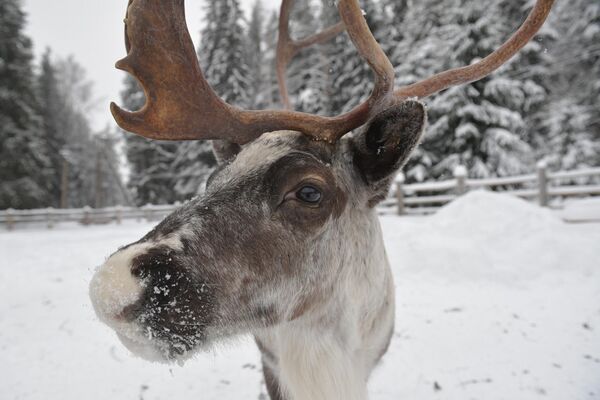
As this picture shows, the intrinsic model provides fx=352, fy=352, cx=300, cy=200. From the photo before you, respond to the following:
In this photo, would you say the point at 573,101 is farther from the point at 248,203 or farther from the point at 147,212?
the point at 147,212

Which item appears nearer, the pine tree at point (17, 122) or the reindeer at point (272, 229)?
the reindeer at point (272, 229)

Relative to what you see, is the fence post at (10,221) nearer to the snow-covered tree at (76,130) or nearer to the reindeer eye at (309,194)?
the snow-covered tree at (76,130)

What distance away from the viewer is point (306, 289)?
5.68ft

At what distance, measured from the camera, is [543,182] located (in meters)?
9.52

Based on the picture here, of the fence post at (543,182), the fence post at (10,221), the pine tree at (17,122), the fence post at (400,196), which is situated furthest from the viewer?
the pine tree at (17,122)

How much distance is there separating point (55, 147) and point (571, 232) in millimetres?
35923

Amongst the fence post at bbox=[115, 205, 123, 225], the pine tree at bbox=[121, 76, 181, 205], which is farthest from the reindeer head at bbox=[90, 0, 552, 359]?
the pine tree at bbox=[121, 76, 181, 205]

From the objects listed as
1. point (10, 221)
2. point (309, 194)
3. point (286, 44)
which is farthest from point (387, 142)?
point (10, 221)

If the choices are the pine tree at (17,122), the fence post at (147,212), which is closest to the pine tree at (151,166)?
the pine tree at (17,122)

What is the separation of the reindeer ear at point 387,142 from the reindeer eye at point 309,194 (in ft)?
1.23

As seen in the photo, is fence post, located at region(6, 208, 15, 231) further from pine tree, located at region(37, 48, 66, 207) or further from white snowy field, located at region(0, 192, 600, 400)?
white snowy field, located at region(0, 192, 600, 400)

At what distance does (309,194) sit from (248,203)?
0.29 metres

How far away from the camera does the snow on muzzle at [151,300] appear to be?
1.18 meters

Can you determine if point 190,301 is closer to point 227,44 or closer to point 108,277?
point 108,277
